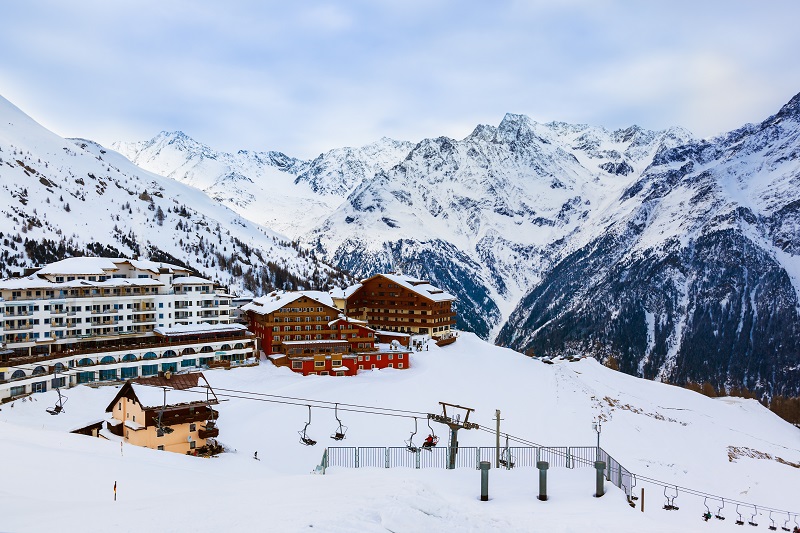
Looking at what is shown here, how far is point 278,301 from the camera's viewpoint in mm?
86562

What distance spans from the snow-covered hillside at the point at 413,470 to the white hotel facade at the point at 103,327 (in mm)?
4669

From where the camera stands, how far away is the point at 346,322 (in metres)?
88.0

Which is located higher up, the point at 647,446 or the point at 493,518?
the point at 493,518

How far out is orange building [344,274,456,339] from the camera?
105 meters

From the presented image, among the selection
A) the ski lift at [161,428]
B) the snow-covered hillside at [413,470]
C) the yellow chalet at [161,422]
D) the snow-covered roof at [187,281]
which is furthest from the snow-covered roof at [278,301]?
the ski lift at [161,428]

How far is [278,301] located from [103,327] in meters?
23.9

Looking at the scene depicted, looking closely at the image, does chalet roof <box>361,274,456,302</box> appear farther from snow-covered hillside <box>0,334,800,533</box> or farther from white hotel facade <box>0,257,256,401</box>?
white hotel facade <box>0,257,256,401</box>

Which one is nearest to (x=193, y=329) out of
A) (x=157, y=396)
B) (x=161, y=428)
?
(x=157, y=396)

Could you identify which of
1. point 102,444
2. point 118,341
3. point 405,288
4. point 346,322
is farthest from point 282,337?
point 102,444

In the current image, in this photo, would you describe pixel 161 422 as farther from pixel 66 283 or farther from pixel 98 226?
pixel 98 226

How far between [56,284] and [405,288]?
185 feet

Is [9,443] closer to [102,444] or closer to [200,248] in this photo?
A: [102,444]

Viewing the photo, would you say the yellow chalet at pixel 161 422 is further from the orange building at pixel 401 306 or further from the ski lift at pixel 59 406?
the orange building at pixel 401 306

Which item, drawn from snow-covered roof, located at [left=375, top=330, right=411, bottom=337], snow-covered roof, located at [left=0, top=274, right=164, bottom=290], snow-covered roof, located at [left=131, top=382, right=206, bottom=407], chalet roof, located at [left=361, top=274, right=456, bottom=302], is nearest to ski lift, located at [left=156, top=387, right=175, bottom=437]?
snow-covered roof, located at [left=131, top=382, right=206, bottom=407]
